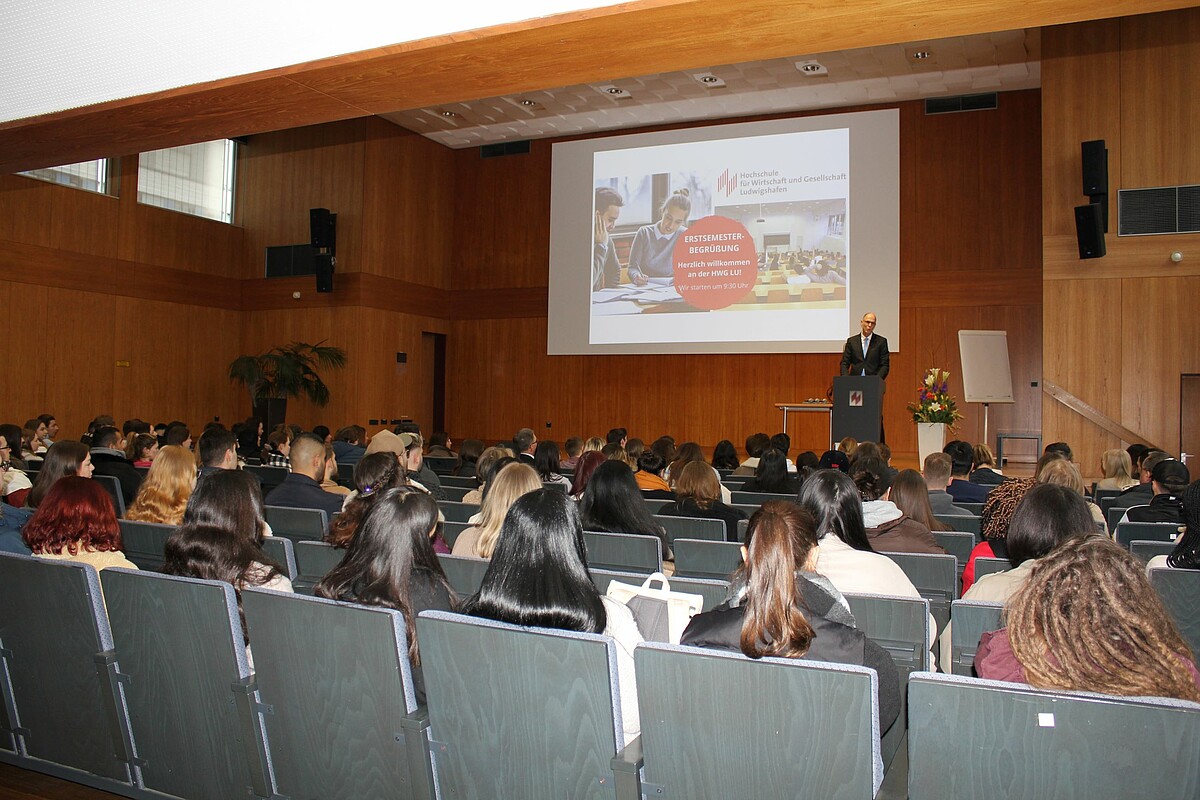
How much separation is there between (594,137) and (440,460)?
7781mm

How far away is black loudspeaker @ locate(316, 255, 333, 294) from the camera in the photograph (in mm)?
14070

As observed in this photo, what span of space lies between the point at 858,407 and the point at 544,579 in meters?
7.43

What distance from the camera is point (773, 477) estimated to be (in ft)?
19.2

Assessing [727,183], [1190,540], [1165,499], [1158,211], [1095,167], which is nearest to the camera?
[1190,540]

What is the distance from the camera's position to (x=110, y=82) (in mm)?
3855

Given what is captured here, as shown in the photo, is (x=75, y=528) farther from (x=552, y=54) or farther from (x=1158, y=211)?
(x=1158, y=211)

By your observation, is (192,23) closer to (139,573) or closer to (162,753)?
(139,573)

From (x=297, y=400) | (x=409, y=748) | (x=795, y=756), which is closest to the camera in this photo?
(x=795, y=756)

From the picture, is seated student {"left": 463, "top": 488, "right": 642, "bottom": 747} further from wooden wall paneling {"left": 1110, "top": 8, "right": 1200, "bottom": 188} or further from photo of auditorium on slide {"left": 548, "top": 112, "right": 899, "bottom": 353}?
photo of auditorium on slide {"left": 548, "top": 112, "right": 899, "bottom": 353}

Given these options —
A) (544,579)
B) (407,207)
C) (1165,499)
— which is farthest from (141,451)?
(407,207)

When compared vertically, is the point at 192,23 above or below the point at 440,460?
above

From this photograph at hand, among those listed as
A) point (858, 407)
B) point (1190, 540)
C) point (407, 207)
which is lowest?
point (1190, 540)

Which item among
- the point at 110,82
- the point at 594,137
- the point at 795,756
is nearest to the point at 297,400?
the point at 594,137

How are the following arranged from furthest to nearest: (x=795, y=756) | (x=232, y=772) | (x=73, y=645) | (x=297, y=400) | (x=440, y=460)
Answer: (x=297, y=400), (x=440, y=460), (x=73, y=645), (x=232, y=772), (x=795, y=756)
